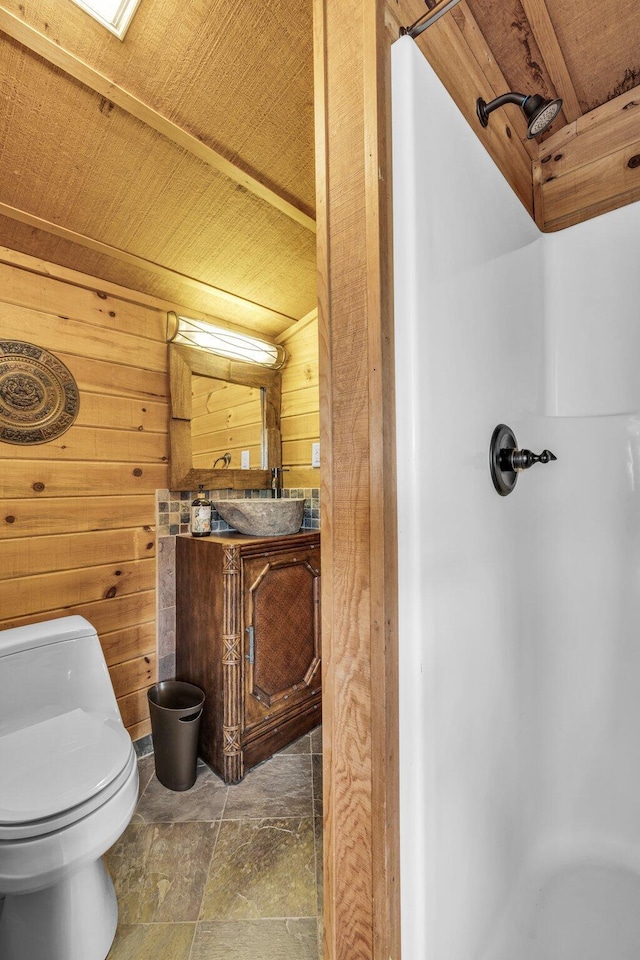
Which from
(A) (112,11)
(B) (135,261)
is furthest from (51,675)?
(A) (112,11)

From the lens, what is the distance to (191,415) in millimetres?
2152

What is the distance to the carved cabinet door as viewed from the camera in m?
1.83

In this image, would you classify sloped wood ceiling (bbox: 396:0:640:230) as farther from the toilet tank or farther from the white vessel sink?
the toilet tank

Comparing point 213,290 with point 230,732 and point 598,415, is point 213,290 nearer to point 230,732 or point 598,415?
point 598,415

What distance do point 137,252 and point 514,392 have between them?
1.56m

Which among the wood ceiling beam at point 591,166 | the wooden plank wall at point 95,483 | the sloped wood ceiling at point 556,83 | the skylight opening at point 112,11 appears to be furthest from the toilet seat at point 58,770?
the wood ceiling beam at point 591,166

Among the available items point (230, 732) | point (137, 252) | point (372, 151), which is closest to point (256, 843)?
point (230, 732)

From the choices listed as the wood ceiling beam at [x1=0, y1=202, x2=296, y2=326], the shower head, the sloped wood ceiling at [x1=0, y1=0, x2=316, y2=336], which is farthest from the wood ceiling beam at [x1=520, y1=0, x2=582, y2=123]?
the wood ceiling beam at [x1=0, y1=202, x2=296, y2=326]

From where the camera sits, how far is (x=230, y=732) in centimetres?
178

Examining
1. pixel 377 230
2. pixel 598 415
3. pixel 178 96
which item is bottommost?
pixel 598 415

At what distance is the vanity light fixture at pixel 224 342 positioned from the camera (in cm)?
208

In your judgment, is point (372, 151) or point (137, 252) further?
point (137, 252)

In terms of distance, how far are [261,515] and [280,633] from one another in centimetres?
54

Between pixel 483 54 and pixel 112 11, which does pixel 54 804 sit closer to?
pixel 112 11
